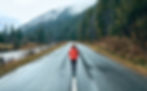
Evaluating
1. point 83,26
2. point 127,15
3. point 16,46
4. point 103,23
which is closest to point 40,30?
point 83,26

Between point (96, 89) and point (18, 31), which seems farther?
point (18, 31)

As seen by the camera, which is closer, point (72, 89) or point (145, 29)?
point (72, 89)

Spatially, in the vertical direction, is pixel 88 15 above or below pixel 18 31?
above

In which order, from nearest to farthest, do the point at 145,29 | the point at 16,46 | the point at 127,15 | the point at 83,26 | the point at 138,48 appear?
the point at 145,29, the point at 138,48, the point at 127,15, the point at 16,46, the point at 83,26

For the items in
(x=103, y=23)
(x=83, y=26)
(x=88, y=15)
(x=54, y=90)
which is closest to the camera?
(x=54, y=90)

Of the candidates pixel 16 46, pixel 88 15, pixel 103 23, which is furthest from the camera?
pixel 88 15

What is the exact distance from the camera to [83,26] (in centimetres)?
13012

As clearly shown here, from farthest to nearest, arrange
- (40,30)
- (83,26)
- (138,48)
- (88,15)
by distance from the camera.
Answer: (40,30) → (83,26) → (88,15) → (138,48)

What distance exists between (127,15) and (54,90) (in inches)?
761

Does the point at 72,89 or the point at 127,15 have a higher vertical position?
the point at 127,15

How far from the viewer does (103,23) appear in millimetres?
69812

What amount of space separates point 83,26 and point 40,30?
2935 cm

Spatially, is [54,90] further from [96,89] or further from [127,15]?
[127,15]

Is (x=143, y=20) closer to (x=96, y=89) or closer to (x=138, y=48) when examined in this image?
(x=138, y=48)
